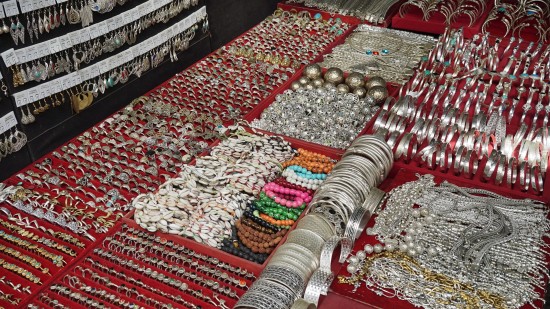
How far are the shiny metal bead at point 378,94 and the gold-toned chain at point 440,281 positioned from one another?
64.0 inches

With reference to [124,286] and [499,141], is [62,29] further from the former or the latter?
[499,141]

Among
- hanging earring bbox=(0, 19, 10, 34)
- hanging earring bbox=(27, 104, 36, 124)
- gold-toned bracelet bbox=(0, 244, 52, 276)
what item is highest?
hanging earring bbox=(0, 19, 10, 34)

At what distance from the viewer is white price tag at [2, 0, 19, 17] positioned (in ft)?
9.96

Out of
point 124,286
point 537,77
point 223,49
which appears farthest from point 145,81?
point 537,77

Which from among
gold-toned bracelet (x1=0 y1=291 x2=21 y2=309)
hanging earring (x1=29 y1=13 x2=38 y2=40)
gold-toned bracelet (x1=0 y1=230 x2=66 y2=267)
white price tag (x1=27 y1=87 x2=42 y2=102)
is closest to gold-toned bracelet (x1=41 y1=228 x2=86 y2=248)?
gold-toned bracelet (x1=0 y1=230 x2=66 y2=267)

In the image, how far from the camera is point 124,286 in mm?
2465

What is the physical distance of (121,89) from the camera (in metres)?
4.02

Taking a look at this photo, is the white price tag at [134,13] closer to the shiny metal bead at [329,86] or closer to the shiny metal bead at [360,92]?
the shiny metal bead at [329,86]

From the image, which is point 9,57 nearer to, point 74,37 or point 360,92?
point 74,37

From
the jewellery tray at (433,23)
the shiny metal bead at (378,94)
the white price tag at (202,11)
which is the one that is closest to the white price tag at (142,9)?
the white price tag at (202,11)

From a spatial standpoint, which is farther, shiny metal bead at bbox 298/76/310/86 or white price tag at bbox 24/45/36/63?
shiny metal bead at bbox 298/76/310/86

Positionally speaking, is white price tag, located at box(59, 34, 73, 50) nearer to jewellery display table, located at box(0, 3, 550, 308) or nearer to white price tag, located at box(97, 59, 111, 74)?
white price tag, located at box(97, 59, 111, 74)

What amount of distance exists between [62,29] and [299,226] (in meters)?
2.13

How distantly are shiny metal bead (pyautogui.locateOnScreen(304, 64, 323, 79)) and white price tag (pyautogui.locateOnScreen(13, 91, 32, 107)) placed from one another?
2048 mm
